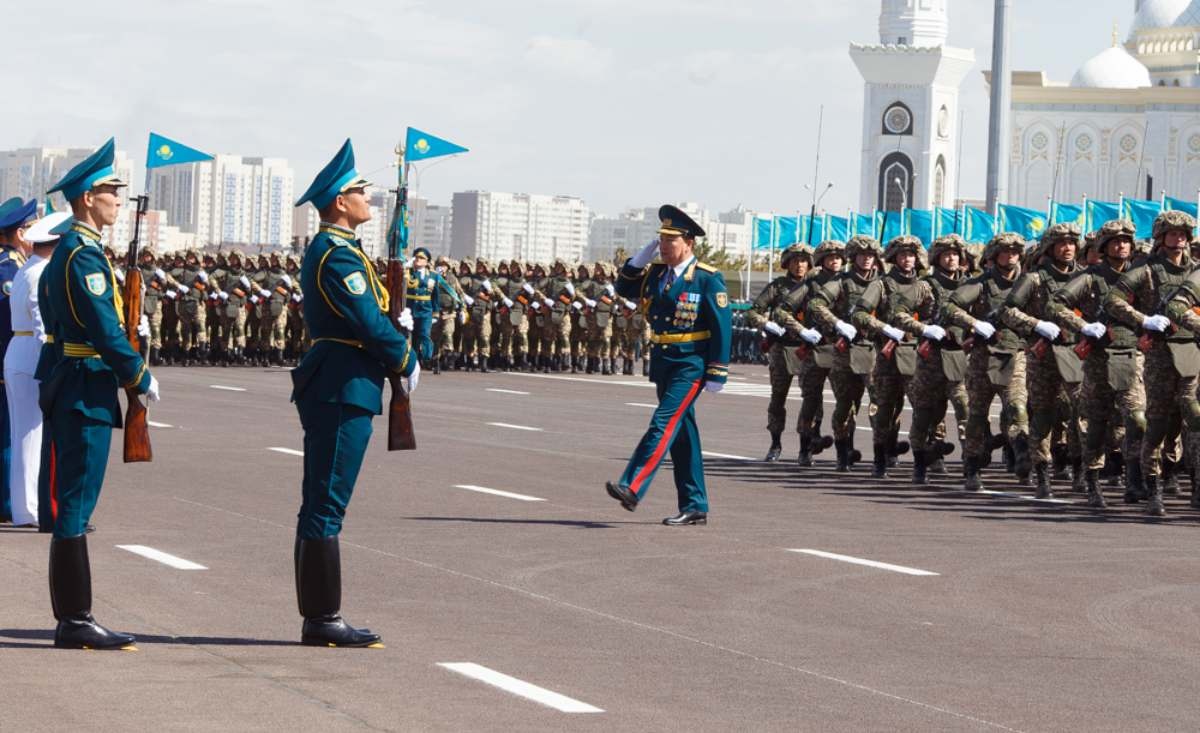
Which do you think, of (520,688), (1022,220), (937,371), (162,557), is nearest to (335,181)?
(520,688)

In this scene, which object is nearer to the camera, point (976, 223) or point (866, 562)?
point (866, 562)

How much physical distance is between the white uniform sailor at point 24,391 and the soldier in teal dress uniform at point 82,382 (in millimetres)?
3986

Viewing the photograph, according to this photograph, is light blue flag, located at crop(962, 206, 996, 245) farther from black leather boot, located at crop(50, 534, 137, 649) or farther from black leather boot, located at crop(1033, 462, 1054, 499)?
black leather boot, located at crop(50, 534, 137, 649)

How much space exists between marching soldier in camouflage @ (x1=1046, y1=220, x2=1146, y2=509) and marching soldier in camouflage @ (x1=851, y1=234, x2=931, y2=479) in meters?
2.26

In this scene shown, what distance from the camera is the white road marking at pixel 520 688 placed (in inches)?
326

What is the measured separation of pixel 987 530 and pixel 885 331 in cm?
440

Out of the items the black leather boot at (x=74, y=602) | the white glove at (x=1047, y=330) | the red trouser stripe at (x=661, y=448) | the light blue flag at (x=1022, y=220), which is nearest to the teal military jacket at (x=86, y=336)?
the black leather boot at (x=74, y=602)

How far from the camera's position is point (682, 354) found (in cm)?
1477

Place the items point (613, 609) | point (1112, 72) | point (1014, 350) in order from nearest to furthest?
point (613, 609)
point (1014, 350)
point (1112, 72)

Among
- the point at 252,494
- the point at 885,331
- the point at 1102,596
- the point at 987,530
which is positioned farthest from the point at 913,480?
the point at 1102,596

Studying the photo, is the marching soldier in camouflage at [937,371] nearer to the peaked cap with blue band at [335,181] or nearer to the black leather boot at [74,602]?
the peaked cap with blue band at [335,181]

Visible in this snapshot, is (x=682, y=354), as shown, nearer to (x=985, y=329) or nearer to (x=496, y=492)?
(x=496, y=492)

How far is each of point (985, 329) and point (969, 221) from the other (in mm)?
38698

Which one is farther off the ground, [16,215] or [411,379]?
[16,215]
